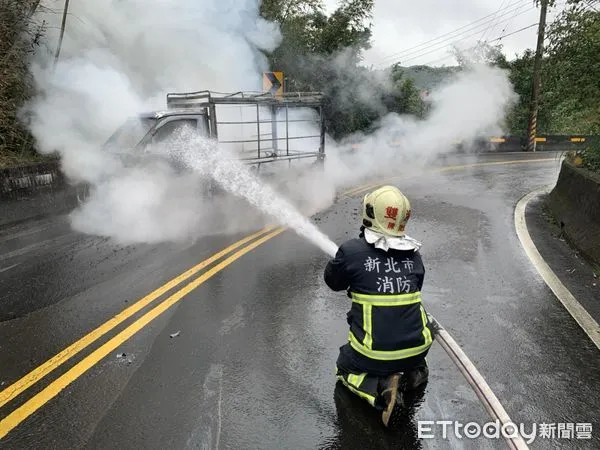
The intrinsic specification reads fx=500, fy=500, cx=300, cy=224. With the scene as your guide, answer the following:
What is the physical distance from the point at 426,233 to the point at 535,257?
70.9 inches

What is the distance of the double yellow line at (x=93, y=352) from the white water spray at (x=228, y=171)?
2.82 m

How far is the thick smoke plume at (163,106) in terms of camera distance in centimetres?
847

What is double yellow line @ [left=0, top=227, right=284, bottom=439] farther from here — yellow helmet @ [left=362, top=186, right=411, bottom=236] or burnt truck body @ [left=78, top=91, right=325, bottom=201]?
burnt truck body @ [left=78, top=91, right=325, bottom=201]

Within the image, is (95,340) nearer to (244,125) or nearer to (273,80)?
(244,125)

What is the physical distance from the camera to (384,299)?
10.2ft

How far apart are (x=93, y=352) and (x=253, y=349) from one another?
51.0 inches

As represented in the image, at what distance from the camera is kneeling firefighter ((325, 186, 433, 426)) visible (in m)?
3.10

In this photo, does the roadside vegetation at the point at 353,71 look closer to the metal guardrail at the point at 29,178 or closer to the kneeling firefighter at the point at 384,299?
the metal guardrail at the point at 29,178

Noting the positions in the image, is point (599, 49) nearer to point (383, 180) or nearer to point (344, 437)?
point (383, 180)

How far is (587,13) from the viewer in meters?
8.61

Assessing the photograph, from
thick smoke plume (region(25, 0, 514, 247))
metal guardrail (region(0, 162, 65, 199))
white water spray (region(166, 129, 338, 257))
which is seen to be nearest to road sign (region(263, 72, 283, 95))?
thick smoke plume (region(25, 0, 514, 247))

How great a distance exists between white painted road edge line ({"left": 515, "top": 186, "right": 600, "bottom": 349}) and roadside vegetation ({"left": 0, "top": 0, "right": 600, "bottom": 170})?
239 cm

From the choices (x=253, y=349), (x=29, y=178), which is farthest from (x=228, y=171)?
(x=253, y=349)

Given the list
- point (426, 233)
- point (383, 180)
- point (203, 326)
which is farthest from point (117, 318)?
point (383, 180)
